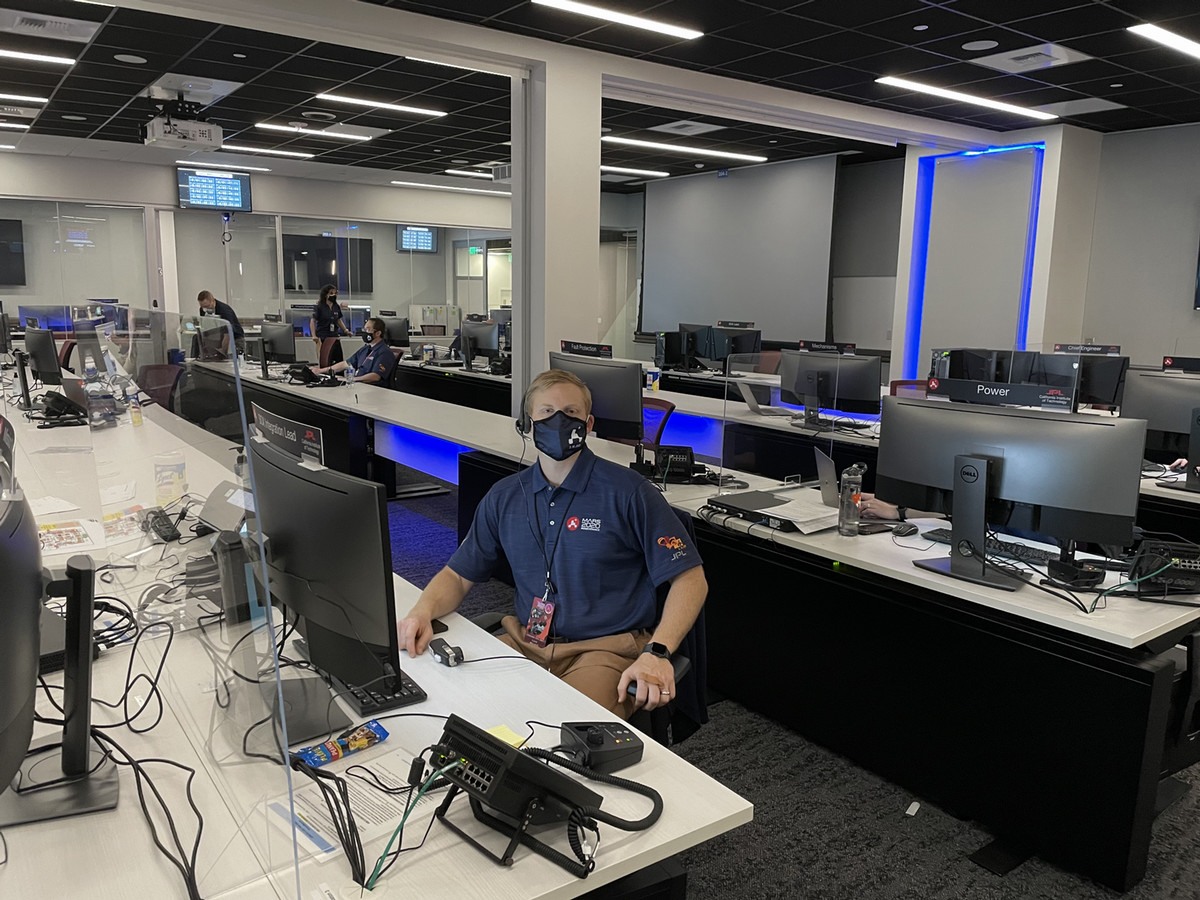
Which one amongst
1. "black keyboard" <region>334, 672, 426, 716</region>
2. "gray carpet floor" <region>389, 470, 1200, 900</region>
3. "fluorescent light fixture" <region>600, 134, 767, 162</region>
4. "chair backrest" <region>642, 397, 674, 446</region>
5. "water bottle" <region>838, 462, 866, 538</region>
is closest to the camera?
"black keyboard" <region>334, 672, 426, 716</region>

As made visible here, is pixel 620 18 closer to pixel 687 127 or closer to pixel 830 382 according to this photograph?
pixel 830 382

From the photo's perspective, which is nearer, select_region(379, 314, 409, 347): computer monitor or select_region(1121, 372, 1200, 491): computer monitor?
select_region(1121, 372, 1200, 491): computer monitor

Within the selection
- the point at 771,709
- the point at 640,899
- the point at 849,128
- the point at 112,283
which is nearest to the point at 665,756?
the point at 640,899

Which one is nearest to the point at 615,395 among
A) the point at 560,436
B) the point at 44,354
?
the point at 560,436

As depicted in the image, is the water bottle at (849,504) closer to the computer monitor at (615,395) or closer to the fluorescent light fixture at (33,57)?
the computer monitor at (615,395)

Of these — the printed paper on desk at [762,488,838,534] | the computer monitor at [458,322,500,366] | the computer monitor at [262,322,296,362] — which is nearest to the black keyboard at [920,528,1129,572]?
the printed paper on desk at [762,488,838,534]

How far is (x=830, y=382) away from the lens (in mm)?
5230

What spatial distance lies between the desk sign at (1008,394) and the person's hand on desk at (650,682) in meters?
1.65

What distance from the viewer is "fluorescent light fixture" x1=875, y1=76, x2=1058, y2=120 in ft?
22.4

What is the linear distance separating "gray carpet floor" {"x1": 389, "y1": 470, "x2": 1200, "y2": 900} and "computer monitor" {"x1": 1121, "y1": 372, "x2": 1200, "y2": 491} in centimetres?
169

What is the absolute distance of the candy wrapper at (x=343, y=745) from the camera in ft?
4.74

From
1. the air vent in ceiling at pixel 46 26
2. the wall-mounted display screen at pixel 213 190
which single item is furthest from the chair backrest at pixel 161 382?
the wall-mounted display screen at pixel 213 190

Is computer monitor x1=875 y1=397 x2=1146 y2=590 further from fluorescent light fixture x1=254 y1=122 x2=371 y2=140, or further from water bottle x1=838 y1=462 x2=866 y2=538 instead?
fluorescent light fixture x1=254 y1=122 x2=371 y2=140

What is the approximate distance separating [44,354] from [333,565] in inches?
170
